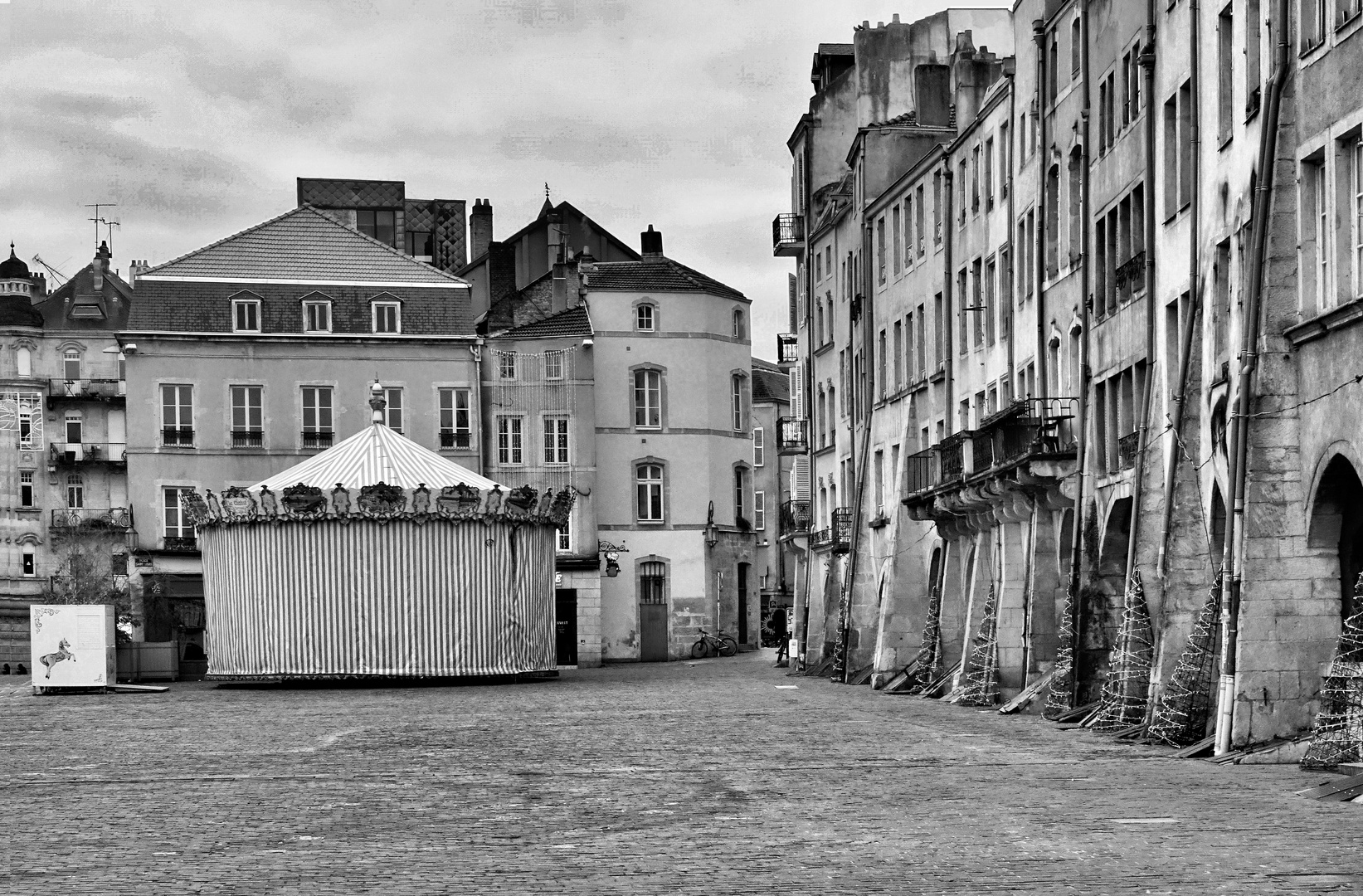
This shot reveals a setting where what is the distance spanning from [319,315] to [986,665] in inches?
1491

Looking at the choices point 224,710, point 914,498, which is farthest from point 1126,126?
point 224,710

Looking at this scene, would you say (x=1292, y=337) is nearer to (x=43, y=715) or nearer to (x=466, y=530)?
(x=43, y=715)

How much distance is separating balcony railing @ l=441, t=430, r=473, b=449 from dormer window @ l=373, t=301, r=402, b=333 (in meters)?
3.71

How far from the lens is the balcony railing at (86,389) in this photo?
92625mm

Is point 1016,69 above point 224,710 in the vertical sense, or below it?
above

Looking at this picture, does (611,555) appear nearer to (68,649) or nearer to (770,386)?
(68,649)

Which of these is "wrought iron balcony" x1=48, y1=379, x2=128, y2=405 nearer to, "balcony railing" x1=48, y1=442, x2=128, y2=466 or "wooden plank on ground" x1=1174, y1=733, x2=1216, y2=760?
"balcony railing" x1=48, y1=442, x2=128, y2=466

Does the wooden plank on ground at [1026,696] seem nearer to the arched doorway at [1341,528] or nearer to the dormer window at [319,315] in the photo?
the arched doorway at [1341,528]

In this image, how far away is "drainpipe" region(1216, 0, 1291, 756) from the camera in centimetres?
2562

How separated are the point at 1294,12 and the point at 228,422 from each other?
52022 mm

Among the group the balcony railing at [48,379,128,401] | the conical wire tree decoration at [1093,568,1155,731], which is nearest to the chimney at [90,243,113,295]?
the balcony railing at [48,379,128,401]

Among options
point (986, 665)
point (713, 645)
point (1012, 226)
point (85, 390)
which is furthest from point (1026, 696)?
point (85, 390)

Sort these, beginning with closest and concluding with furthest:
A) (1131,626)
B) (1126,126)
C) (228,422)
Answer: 1. (1131,626)
2. (1126,126)
3. (228,422)

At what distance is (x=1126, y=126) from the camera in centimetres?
3569
